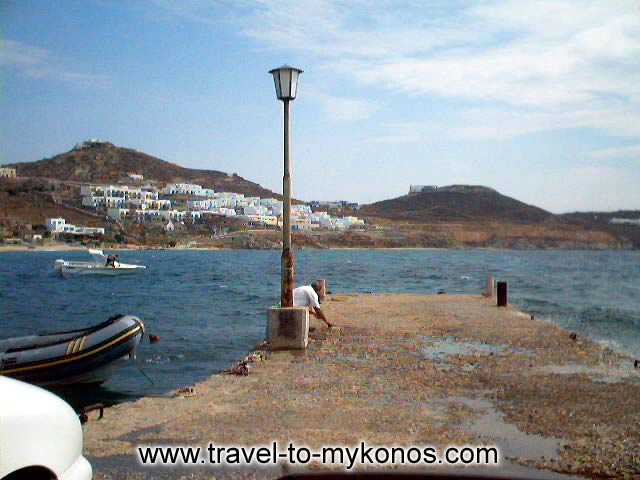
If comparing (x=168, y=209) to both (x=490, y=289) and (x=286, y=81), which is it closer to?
(x=490, y=289)

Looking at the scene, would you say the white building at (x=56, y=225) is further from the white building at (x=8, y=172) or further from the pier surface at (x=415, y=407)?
the pier surface at (x=415, y=407)

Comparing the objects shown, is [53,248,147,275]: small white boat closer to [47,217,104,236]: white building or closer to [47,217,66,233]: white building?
[47,217,104,236]: white building

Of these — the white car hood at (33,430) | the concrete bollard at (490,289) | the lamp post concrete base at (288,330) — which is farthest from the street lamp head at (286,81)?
the concrete bollard at (490,289)

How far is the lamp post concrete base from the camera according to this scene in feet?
39.4

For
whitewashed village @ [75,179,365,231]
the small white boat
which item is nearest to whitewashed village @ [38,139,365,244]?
whitewashed village @ [75,179,365,231]

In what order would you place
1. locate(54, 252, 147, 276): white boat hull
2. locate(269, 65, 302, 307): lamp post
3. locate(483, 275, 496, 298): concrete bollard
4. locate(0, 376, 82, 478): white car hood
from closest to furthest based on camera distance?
1. locate(0, 376, 82, 478): white car hood
2. locate(269, 65, 302, 307): lamp post
3. locate(483, 275, 496, 298): concrete bollard
4. locate(54, 252, 147, 276): white boat hull

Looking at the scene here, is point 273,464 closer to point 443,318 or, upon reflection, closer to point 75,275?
point 443,318

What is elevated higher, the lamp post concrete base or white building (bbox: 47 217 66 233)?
white building (bbox: 47 217 66 233)

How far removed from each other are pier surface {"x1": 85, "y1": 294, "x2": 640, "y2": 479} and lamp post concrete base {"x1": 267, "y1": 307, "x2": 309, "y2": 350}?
18.3 inches

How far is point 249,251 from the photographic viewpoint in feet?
576

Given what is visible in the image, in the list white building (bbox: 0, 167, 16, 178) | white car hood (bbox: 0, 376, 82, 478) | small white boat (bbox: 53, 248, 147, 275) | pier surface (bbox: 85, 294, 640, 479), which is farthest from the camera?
white building (bbox: 0, 167, 16, 178)

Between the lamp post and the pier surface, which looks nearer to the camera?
the pier surface

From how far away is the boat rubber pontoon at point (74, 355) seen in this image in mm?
11227

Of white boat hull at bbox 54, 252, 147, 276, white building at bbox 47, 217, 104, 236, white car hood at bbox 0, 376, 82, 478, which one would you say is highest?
white building at bbox 47, 217, 104, 236
